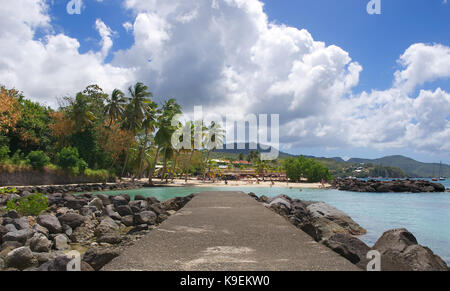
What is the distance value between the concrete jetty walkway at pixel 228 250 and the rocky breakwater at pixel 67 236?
733 millimetres

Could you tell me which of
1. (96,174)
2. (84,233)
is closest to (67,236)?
(84,233)

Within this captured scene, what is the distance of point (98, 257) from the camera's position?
4645mm

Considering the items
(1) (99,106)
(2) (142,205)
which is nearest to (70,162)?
(1) (99,106)

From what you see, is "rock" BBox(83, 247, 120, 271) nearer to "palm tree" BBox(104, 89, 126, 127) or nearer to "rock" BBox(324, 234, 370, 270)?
"rock" BBox(324, 234, 370, 270)

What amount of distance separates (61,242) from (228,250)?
5.28 metres

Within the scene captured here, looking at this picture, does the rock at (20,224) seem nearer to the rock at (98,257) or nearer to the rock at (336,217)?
the rock at (98,257)

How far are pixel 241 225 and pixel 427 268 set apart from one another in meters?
3.20

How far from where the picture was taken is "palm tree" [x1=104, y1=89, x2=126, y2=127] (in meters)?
42.0

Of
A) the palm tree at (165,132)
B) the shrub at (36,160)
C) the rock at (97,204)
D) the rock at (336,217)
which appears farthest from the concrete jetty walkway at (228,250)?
the palm tree at (165,132)

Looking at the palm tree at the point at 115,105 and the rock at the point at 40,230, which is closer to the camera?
the rock at the point at 40,230

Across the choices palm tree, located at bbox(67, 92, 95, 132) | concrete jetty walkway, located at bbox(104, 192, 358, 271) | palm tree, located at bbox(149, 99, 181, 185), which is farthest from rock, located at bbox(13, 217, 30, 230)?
palm tree, located at bbox(149, 99, 181, 185)

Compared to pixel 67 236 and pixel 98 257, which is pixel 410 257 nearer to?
pixel 98 257

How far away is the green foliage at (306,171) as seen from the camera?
231ft
